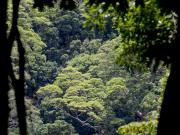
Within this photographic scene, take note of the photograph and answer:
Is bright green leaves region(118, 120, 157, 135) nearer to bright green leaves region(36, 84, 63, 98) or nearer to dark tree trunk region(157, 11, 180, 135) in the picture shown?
dark tree trunk region(157, 11, 180, 135)

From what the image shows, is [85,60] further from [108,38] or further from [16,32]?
[16,32]

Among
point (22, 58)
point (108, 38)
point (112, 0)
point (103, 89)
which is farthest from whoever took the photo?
point (108, 38)

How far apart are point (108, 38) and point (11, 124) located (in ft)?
57.8

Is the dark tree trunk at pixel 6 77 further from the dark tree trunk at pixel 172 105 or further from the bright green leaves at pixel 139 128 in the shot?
the bright green leaves at pixel 139 128

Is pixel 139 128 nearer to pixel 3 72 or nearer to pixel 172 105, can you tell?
pixel 172 105

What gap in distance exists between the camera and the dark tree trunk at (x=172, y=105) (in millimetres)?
3225

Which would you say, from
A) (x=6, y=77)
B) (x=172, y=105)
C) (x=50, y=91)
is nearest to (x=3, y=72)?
(x=6, y=77)

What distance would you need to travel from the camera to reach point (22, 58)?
291 centimetres

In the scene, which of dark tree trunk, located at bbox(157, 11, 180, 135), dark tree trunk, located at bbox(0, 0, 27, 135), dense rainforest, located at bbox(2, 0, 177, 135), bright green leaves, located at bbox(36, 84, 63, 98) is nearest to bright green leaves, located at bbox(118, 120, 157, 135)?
dark tree trunk, located at bbox(157, 11, 180, 135)

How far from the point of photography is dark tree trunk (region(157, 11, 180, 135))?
3.22 meters

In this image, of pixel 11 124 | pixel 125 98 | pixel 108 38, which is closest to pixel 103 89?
pixel 125 98

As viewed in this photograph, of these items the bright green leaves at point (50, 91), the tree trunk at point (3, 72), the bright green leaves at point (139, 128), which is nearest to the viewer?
the tree trunk at point (3, 72)

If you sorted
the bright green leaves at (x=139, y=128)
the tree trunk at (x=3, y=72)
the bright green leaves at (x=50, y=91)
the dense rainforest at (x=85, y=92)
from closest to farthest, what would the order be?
the tree trunk at (x=3, y=72), the bright green leaves at (x=139, y=128), the dense rainforest at (x=85, y=92), the bright green leaves at (x=50, y=91)

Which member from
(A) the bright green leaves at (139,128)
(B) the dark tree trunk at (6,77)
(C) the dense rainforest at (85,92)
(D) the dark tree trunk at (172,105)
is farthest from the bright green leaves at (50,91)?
(B) the dark tree trunk at (6,77)
